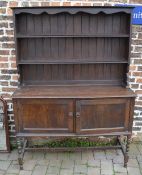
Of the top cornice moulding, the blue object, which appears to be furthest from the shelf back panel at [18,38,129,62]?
the top cornice moulding

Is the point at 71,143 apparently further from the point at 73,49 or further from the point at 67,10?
the point at 67,10

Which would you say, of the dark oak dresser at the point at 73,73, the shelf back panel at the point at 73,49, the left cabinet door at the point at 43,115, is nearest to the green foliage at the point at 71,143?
the dark oak dresser at the point at 73,73

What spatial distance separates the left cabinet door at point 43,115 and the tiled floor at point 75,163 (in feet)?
1.63

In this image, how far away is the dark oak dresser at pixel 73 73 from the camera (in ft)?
8.40

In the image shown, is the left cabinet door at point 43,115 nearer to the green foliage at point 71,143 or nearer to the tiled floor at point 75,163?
the tiled floor at point 75,163

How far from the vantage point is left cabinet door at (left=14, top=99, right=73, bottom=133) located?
8.39 feet

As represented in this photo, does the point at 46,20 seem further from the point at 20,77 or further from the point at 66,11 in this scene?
the point at 20,77

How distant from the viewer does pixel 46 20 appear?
2748 mm

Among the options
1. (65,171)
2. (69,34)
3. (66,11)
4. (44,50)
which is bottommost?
(65,171)

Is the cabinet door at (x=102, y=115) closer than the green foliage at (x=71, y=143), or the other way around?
the cabinet door at (x=102, y=115)

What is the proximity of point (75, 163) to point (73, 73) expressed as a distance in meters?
1.08

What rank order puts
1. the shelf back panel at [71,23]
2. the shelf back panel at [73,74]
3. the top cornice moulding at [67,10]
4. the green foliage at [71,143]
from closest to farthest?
1. the top cornice moulding at [67,10]
2. the shelf back panel at [71,23]
3. the shelf back panel at [73,74]
4. the green foliage at [71,143]

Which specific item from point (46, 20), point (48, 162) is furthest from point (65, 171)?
point (46, 20)

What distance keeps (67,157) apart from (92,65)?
118cm
